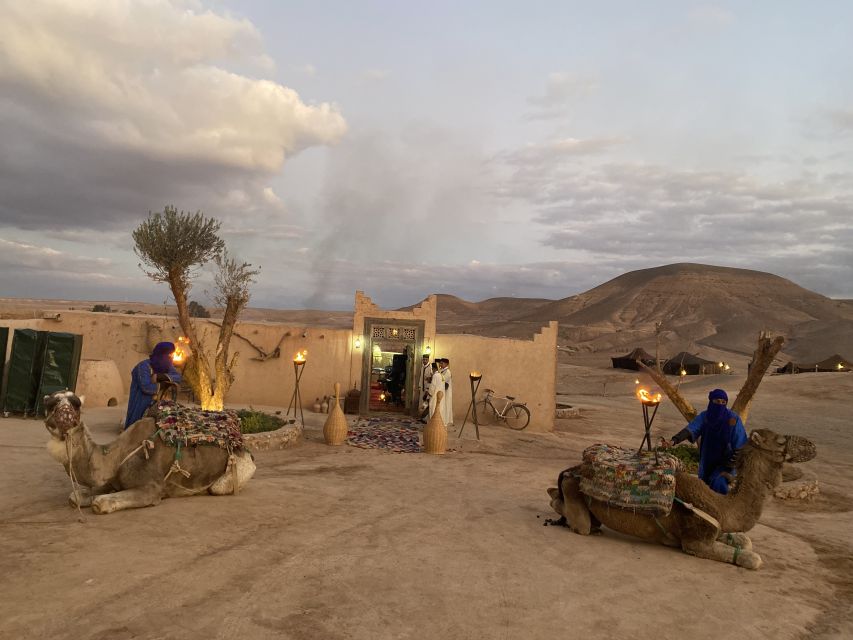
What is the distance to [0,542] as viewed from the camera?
190 inches

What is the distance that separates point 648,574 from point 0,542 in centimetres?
558

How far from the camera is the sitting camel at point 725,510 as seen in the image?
5562 mm

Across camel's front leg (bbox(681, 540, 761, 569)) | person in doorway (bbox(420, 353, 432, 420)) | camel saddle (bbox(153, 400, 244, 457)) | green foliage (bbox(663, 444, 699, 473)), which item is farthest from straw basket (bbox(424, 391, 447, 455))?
camel's front leg (bbox(681, 540, 761, 569))

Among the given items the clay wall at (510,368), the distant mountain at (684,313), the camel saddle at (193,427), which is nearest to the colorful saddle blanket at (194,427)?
the camel saddle at (193,427)

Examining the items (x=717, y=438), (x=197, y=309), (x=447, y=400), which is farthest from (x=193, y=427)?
(x=197, y=309)

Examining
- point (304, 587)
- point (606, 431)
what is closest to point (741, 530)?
point (304, 587)

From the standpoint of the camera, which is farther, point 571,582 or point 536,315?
point 536,315

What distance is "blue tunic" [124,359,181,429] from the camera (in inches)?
293

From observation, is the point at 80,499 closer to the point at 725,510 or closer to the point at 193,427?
the point at 193,427

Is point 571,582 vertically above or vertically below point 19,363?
below

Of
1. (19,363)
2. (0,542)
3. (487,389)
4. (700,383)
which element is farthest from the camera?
(700,383)

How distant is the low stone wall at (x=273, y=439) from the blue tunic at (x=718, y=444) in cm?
730

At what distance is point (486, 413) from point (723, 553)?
1057 centimetres

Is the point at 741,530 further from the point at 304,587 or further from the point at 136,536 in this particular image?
the point at 136,536
